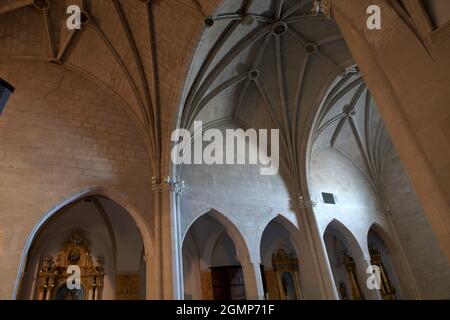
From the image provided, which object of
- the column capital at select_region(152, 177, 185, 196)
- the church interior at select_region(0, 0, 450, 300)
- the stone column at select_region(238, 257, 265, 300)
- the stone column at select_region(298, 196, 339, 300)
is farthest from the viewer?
the stone column at select_region(298, 196, 339, 300)

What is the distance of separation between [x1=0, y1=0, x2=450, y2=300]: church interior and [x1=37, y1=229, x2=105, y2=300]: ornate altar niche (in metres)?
0.05

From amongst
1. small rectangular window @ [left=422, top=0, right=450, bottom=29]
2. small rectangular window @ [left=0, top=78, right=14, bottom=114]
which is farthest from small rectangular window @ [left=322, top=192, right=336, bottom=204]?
small rectangular window @ [left=0, top=78, right=14, bottom=114]

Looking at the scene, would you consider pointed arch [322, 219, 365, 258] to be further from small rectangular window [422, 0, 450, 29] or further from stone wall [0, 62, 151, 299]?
small rectangular window [422, 0, 450, 29]

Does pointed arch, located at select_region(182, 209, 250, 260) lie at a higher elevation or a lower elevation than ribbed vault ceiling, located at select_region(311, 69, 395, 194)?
lower

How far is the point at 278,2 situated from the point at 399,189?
1052cm

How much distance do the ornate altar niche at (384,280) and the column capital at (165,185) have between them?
1111cm

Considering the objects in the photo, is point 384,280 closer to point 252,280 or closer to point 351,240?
point 351,240

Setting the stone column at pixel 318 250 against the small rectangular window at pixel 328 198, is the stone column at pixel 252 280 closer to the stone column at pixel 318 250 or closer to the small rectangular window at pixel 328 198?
the stone column at pixel 318 250

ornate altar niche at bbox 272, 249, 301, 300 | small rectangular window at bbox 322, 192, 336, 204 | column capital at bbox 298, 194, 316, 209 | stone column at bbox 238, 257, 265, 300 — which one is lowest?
stone column at bbox 238, 257, 265, 300

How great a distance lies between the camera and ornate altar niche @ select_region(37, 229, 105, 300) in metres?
11.4

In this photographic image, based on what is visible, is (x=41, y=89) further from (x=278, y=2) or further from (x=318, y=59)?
(x=318, y=59)

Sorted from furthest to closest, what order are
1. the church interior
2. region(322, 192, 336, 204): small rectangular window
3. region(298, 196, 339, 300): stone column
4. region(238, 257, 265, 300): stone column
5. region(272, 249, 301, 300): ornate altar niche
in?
region(272, 249, 301, 300): ornate altar niche, region(322, 192, 336, 204): small rectangular window, region(298, 196, 339, 300): stone column, region(238, 257, 265, 300): stone column, the church interior
